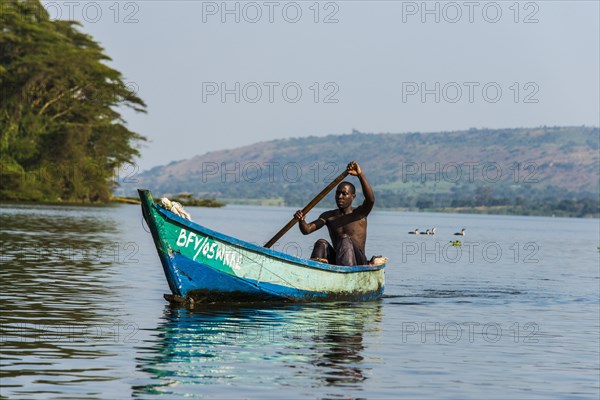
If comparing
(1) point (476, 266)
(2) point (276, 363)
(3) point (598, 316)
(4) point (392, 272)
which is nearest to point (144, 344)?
(2) point (276, 363)

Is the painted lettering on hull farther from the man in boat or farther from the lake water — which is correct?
the man in boat

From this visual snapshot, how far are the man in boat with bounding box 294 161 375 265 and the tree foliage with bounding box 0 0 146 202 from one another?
221 ft

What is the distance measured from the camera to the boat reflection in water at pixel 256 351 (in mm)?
13617

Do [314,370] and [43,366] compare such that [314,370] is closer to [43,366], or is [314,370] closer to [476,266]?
[43,366]

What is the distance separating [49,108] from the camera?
9819 centimetres

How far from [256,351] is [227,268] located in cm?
504

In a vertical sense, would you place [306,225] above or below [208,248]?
above

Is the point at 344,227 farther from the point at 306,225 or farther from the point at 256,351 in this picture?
the point at 256,351

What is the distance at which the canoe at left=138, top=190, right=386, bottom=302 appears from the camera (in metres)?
20.7

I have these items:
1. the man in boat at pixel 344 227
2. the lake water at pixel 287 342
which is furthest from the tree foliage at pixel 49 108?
the man in boat at pixel 344 227

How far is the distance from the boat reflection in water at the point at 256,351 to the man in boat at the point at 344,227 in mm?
1249

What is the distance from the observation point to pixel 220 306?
2211 cm

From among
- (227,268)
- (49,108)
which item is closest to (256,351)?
(227,268)

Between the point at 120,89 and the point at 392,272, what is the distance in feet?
202
